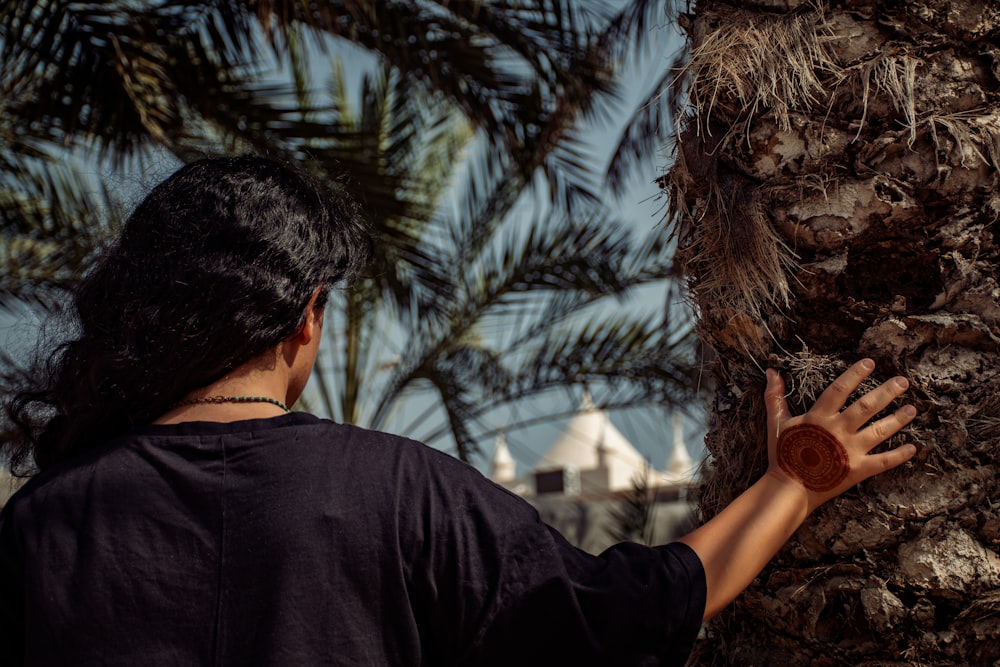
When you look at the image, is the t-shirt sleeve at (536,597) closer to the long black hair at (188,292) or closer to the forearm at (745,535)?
the forearm at (745,535)

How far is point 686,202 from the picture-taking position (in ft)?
6.49

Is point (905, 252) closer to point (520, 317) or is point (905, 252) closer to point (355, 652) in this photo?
point (355, 652)

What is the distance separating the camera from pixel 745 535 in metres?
1.57

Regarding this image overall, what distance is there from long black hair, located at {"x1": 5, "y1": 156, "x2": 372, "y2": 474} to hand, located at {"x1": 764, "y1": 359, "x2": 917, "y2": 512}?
2.61 ft

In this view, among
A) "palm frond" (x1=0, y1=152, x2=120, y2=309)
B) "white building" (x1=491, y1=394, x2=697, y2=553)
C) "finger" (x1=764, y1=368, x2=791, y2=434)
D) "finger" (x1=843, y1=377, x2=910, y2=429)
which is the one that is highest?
"finger" (x1=843, y1=377, x2=910, y2=429)

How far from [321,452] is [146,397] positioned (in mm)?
304

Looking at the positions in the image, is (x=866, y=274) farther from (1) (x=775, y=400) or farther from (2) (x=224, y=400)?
(2) (x=224, y=400)

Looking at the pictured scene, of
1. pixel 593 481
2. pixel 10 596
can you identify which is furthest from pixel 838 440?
pixel 593 481

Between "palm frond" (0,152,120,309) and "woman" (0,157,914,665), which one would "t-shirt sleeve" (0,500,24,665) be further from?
"palm frond" (0,152,120,309)

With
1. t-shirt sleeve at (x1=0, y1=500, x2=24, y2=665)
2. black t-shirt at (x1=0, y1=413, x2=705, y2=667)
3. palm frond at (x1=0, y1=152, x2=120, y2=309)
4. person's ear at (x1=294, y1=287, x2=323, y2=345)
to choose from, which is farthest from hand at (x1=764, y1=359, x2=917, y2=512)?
palm frond at (x1=0, y1=152, x2=120, y2=309)

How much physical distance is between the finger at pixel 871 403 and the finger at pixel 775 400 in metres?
0.12

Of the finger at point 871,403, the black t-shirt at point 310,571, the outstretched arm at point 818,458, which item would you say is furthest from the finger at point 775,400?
the black t-shirt at point 310,571

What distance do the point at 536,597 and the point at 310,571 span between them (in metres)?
0.31

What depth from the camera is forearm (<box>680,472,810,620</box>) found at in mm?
1516
